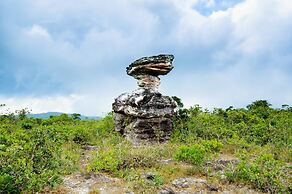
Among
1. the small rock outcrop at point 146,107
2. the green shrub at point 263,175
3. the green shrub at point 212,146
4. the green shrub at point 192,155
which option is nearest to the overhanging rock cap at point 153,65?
the small rock outcrop at point 146,107

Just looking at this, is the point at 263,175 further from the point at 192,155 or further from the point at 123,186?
the point at 123,186

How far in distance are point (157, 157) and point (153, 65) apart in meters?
6.64

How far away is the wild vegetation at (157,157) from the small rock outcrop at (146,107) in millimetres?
655

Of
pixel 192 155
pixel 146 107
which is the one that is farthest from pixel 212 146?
pixel 146 107

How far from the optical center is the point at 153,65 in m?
19.0

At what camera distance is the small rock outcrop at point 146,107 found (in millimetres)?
17969

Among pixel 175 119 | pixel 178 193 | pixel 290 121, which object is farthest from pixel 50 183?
pixel 290 121

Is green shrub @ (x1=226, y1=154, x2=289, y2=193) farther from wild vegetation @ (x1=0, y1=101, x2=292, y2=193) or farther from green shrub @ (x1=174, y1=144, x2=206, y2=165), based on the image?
green shrub @ (x1=174, y1=144, x2=206, y2=165)

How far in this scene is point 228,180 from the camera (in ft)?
37.4

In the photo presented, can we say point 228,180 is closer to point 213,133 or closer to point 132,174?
point 132,174

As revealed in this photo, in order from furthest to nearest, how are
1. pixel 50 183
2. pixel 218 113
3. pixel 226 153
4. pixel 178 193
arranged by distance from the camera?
pixel 218 113, pixel 226 153, pixel 178 193, pixel 50 183

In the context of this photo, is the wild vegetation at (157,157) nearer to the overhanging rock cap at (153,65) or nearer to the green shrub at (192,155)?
the green shrub at (192,155)

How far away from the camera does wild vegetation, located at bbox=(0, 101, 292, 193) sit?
1039cm

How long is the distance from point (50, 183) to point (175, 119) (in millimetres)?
10768
